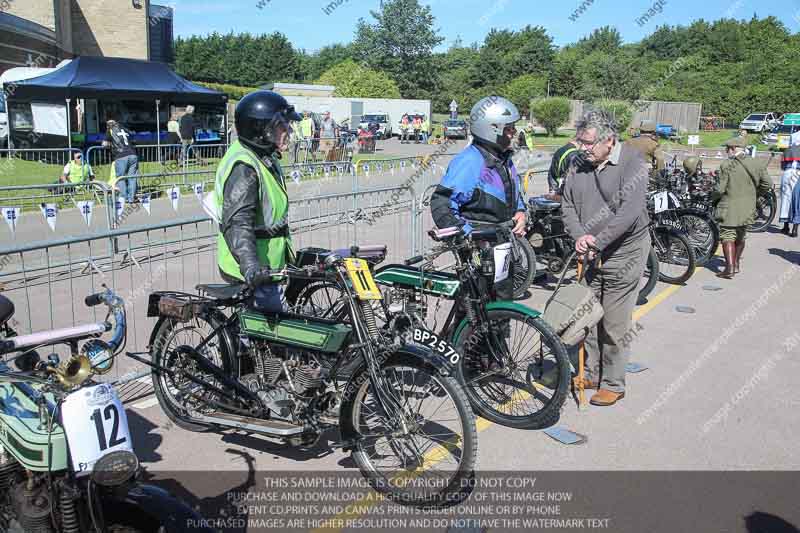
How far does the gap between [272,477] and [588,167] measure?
2993mm

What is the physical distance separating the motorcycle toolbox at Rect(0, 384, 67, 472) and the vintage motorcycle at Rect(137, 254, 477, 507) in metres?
1.24

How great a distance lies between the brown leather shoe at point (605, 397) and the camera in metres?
5.14

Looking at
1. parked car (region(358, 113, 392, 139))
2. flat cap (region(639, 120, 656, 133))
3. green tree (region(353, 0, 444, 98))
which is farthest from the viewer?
green tree (region(353, 0, 444, 98))

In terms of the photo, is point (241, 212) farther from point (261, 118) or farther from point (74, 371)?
point (74, 371)

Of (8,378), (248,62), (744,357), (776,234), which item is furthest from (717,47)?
(8,378)

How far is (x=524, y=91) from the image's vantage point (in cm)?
5475

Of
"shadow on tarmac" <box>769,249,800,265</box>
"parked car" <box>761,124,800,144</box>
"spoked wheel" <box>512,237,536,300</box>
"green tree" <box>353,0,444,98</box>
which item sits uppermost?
"green tree" <box>353,0,444,98</box>

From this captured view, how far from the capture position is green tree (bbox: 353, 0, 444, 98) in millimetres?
63969

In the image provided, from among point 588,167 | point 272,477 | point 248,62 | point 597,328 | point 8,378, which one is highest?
point 248,62

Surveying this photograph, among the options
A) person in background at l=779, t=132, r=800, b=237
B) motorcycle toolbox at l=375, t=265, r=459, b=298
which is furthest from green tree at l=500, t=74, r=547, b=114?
motorcycle toolbox at l=375, t=265, r=459, b=298

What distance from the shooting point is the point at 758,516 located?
3701 mm

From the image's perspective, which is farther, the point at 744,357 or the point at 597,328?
the point at 744,357

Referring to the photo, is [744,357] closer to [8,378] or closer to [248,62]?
[8,378]

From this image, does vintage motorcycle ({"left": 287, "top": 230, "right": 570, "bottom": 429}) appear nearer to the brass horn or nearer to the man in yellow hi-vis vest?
the man in yellow hi-vis vest
